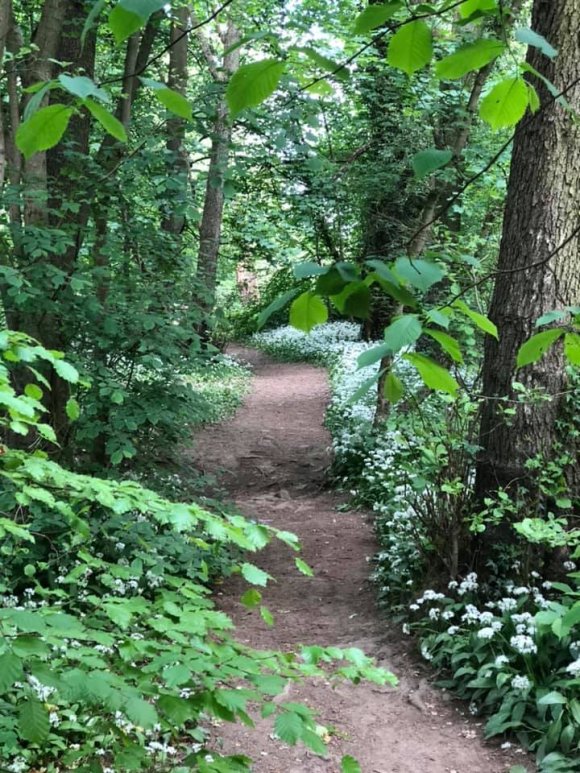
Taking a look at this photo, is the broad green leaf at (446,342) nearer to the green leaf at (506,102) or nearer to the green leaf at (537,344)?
the green leaf at (537,344)

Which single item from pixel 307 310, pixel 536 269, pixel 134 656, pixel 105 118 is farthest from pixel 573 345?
pixel 536 269

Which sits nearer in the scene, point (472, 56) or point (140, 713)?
point (472, 56)

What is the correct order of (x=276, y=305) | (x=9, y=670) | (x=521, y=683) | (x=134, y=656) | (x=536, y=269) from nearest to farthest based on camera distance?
(x=276, y=305) < (x=9, y=670) < (x=134, y=656) < (x=521, y=683) < (x=536, y=269)

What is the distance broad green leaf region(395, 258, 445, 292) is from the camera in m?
1.14

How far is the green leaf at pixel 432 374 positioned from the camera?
1.25 meters

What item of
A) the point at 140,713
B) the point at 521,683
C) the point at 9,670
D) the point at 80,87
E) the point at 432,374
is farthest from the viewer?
the point at 521,683

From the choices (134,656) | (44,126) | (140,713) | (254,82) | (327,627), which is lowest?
(327,627)

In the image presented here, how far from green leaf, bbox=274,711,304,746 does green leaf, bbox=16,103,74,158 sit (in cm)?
156

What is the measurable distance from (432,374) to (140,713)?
1213 millimetres

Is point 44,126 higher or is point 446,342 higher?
point 44,126

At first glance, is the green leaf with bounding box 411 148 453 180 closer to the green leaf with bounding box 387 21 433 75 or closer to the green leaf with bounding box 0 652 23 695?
the green leaf with bounding box 387 21 433 75

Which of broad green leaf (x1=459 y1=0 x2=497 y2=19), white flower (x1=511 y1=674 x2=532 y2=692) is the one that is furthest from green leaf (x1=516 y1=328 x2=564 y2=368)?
white flower (x1=511 y1=674 x2=532 y2=692)

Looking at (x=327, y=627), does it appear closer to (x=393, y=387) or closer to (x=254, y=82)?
(x=393, y=387)

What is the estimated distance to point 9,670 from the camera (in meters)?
1.64
